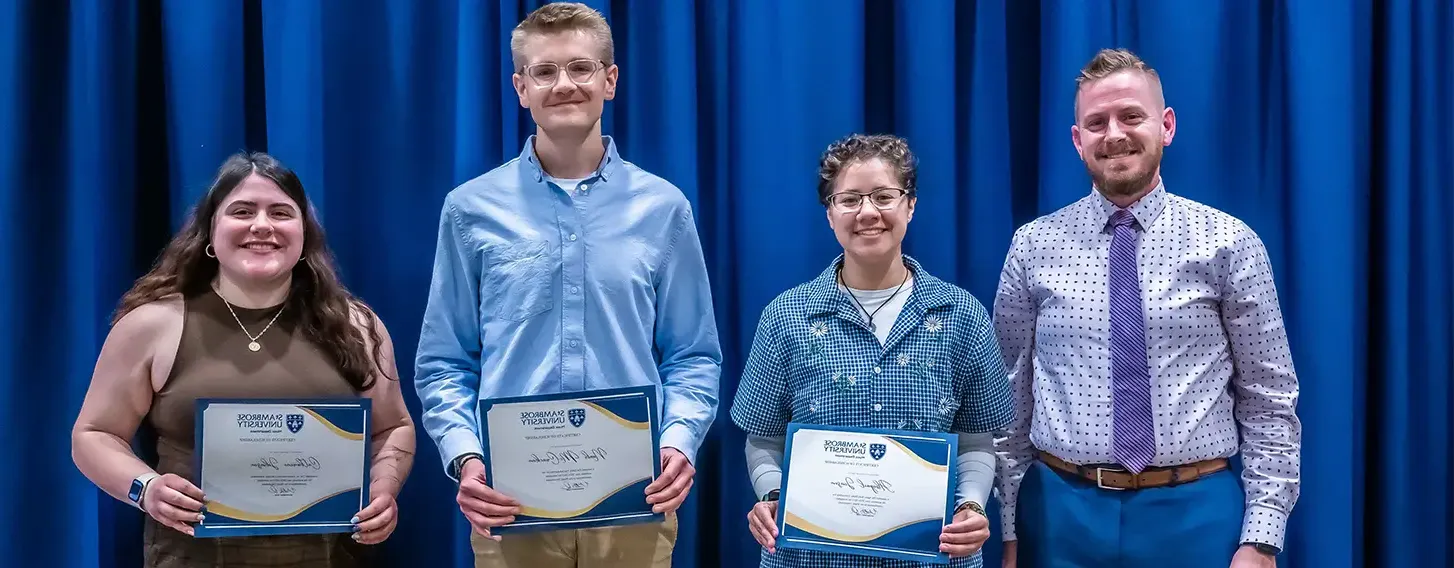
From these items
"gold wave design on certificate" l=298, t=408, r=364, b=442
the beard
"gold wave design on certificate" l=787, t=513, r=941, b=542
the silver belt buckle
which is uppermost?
the beard

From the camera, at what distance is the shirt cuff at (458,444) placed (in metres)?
2.02

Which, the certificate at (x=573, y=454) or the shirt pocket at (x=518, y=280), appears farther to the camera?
the shirt pocket at (x=518, y=280)

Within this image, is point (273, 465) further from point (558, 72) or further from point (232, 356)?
point (558, 72)

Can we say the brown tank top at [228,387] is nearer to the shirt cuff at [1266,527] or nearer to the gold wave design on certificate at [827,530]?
the gold wave design on certificate at [827,530]

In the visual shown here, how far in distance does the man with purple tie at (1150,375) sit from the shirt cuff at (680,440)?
0.78 m

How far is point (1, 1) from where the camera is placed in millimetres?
2621

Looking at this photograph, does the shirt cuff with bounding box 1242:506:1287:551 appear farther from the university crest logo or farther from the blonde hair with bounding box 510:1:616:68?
the university crest logo

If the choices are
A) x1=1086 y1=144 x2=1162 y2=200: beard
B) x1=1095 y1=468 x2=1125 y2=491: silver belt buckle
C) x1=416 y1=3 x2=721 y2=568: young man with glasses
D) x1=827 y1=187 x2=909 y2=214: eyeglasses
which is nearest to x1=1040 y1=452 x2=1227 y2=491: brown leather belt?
x1=1095 y1=468 x2=1125 y2=491: silver belt buckle

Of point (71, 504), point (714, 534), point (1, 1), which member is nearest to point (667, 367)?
point (714, 534)

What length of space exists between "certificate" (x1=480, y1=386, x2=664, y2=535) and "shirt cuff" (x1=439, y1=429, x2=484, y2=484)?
118 millimetres

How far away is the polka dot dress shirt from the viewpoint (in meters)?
2.08

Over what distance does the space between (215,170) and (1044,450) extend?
2229mm

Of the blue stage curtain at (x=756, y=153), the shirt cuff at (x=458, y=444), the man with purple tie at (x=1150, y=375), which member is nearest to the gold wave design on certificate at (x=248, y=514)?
the shirt cuff at (x=458, y=444)

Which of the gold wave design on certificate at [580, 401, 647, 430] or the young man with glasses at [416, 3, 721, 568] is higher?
the young man with glasses at [416, 3, 721, 568]
